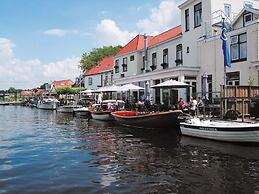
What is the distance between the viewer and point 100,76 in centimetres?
5116

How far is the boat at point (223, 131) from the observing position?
12.6 metres

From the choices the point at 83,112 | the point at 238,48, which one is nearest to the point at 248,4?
the point at 238,48

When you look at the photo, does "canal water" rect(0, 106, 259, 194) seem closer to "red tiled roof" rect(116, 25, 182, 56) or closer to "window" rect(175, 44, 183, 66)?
"window" rect(175, 44, 183, 66)

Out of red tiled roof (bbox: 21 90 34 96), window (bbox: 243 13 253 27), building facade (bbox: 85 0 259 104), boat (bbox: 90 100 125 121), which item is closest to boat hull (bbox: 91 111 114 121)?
boat (bbox: 90 100 125 121)

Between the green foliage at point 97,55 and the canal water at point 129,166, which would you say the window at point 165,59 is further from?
the green foliage at point 97,55

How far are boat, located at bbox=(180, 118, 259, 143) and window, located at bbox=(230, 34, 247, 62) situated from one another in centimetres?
845

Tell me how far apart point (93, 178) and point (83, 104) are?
114ft

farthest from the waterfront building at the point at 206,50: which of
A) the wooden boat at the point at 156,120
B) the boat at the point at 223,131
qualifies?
the boat at the point at 223,131

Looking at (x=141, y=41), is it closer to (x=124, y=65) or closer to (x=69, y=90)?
(x=124, y=65)

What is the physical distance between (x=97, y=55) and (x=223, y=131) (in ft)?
202

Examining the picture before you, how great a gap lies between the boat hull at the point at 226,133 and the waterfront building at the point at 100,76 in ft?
105

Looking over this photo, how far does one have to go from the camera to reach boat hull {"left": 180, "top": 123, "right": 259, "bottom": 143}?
12.6 m

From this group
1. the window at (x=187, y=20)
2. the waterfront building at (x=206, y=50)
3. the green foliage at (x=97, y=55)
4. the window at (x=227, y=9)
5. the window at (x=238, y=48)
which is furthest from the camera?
the green foliage at (x=97, y=55)

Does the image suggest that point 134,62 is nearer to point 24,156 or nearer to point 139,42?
point 139,42
